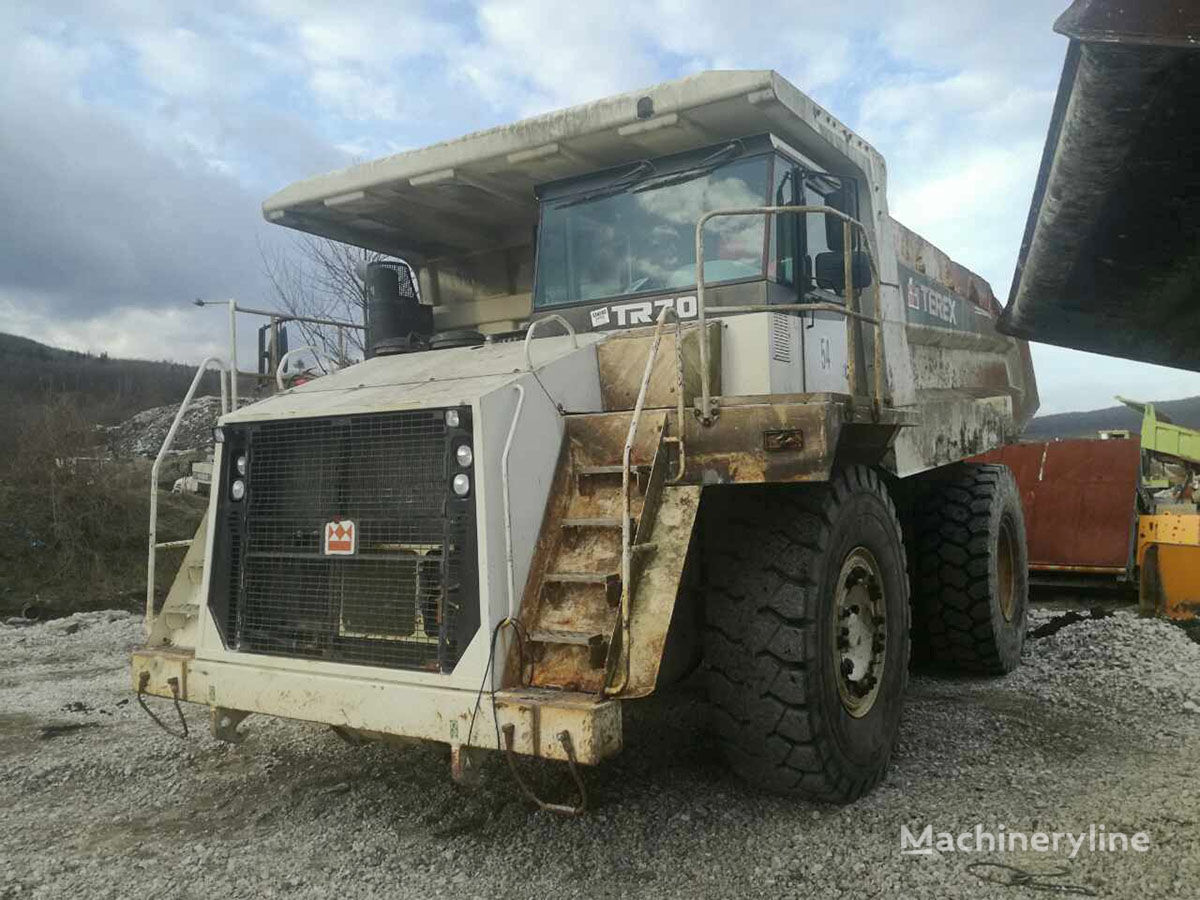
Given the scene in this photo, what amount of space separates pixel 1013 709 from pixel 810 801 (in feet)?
7.26

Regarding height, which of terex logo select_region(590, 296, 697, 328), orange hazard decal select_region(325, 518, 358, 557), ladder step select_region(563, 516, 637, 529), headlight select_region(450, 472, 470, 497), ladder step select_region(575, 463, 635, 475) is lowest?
orange hazard decal select_region(325, 518, 358, 557)

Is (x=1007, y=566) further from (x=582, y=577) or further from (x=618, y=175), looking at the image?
(x=582, y=577)

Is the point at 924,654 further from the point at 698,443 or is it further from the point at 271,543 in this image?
the point at 271,543

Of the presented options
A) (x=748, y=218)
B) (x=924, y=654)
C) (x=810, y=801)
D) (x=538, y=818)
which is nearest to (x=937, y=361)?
(x=924, y=654)

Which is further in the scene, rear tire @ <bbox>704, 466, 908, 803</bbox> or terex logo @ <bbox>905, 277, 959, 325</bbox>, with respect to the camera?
terex logo @ <bbox>905, 277, 959, 325</bbox>

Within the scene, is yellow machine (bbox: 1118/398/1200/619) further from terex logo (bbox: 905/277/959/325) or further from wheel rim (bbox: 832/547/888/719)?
wheel rim (bbox: 832/547/888/719)

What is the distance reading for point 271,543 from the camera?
404 centimetres

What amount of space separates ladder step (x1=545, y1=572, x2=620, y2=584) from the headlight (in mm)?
448

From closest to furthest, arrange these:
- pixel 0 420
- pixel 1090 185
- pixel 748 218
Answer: pixel 1090 185 < pixel 748 218 < pixel 0 420

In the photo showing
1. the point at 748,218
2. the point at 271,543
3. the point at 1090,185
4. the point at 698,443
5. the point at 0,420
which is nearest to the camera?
the point at 1090,185

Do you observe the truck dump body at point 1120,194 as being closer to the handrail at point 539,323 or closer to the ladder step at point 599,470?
the ladder step at point 599,470

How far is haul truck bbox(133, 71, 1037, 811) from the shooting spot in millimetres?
3488

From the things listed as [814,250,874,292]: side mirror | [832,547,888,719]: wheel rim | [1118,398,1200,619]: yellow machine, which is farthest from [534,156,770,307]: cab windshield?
[1118,398,1200,619]: yellow machine

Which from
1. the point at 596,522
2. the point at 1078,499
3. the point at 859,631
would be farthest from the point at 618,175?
the point at 1078,499
